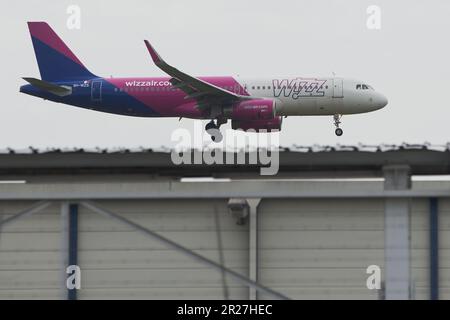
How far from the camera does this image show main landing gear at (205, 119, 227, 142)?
217 feet

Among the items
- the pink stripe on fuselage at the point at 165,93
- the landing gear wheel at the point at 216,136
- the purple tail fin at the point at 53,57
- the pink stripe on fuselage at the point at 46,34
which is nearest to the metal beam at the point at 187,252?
the landing gear wheel at the point at 216,136

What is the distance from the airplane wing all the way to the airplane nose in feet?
21.3

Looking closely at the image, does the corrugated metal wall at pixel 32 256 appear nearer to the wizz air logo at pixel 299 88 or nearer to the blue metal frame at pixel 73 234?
the blue metal frame at pixel 73 234

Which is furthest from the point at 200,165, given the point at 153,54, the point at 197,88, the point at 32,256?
the point at 197,88

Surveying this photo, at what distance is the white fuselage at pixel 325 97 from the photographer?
6562 centimetres

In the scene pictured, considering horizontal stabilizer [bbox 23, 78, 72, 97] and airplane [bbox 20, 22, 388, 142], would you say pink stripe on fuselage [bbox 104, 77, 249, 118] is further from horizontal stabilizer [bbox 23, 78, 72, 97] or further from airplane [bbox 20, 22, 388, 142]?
horizontal stabilizer [bbox 23, 78, 72, 97]

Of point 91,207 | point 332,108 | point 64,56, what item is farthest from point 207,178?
point 64,56

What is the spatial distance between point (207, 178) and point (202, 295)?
4.03m

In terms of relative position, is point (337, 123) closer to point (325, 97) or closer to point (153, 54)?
point (325, 97)

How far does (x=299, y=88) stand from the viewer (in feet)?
217

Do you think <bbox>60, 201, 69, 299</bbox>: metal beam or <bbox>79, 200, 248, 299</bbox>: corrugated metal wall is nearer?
<bbox>79, 200, 248, 299</bbox>: corrugated metal wall

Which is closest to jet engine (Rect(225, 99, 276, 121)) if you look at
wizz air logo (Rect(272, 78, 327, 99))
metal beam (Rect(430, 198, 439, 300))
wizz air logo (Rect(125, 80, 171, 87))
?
wizz air logo (Rect(272, 78, 327, 99))

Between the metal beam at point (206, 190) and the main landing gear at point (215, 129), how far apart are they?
103ft
